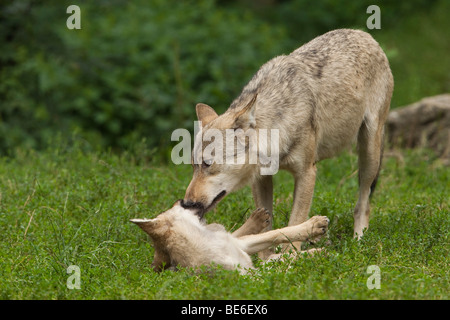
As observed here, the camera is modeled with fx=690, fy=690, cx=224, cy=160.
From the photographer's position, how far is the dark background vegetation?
11.4 m

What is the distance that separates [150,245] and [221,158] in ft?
3.62

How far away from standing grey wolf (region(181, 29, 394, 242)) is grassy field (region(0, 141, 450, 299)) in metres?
0.43

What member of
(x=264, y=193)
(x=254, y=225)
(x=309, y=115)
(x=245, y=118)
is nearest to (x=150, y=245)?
(x=254, y=225)

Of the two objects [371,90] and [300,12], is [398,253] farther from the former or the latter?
[300,12]

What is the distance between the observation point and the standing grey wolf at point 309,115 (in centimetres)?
566

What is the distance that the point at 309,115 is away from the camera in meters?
6.08

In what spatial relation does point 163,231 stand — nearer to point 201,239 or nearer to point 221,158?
point 201,239

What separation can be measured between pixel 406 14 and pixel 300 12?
9.27 feet

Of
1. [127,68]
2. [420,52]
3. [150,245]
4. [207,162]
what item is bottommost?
[150,245]

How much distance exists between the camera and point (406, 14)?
56.2 feet

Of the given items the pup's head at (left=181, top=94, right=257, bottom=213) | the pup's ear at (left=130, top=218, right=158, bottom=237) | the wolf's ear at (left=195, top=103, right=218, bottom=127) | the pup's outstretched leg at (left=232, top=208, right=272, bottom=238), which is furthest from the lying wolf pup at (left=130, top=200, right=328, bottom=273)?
the wolf's ear at (left=195, top=103, right=218, bottom=127)

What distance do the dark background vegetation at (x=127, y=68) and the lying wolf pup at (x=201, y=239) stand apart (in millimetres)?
4767

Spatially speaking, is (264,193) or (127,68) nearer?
(264,193)
